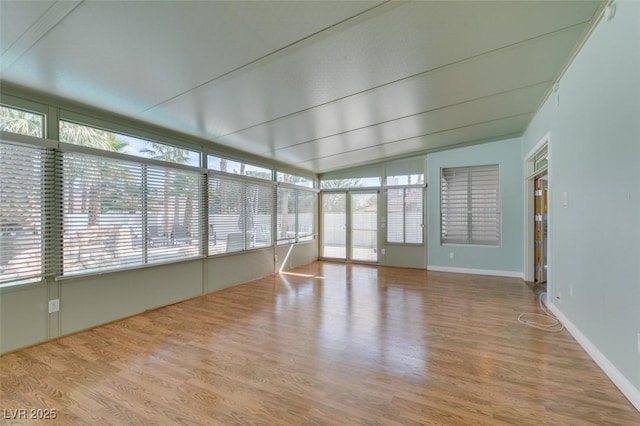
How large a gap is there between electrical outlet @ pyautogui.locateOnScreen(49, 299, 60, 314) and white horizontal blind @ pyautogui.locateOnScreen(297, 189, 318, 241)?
15.1 feet

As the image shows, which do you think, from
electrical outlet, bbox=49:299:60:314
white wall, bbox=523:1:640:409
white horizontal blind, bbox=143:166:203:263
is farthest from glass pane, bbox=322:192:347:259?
electrical outlet, bbox=49:299:60:314

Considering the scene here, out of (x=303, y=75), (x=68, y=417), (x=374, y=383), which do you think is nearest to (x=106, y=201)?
(x=68, y=417)

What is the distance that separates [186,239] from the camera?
4219 millimetres

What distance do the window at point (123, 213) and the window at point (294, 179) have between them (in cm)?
232

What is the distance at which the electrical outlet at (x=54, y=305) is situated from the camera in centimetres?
286

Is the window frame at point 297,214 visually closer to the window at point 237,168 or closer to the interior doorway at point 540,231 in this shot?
the window at point 237,168

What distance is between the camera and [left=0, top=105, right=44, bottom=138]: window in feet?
8.50

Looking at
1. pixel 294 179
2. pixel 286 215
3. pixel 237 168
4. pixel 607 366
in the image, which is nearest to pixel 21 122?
pixel 237 168

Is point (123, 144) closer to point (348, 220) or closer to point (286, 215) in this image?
point (286, 215)

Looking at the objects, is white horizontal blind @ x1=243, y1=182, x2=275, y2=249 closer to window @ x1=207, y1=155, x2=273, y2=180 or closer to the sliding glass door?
window @ x1=207, y1=155, x2=273, y2=180

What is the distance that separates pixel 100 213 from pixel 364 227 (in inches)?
216

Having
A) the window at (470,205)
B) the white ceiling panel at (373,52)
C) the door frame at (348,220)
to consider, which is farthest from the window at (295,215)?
the white ceiling panel at (373,52)

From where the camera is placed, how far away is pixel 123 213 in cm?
Result: 343

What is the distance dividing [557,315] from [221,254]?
4722 millimetres
